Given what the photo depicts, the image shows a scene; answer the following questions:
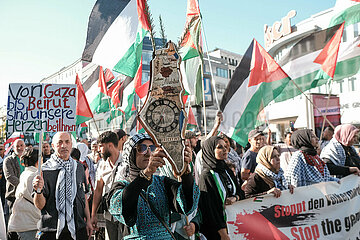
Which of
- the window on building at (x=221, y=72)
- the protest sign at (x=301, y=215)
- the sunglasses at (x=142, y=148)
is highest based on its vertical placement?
the window on building at (x=221, y=72)

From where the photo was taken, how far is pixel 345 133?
18.1ft

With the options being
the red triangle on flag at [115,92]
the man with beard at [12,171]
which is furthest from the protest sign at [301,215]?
the red triangle on flag at [115,92]

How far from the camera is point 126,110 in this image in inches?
419

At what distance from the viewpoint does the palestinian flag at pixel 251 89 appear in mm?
6508

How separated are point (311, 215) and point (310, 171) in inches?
25.4

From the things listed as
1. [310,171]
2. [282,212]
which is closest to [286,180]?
[310,171]

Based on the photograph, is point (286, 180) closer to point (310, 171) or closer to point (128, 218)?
point (310, 171)

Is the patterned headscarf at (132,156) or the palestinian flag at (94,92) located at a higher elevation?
the palestinian flag at (94,92)

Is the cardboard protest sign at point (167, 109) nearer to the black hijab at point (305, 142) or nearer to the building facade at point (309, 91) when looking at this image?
the black hijab at point (305, 142)

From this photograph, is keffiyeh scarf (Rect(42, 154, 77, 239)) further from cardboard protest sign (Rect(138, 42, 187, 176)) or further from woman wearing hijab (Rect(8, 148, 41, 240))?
cardboard protest sign (Rect(138, 42, 187, 176))

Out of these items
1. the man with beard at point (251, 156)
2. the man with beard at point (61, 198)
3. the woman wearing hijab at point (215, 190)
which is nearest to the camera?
the man with beard at point (61, 198)

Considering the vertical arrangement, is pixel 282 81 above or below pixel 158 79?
above

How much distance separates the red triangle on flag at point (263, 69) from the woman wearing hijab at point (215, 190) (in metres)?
3.16

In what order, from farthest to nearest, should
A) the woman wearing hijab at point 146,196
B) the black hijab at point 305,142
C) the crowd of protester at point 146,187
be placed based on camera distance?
the black hijab at point 305,142 → the crowd of protester at point 146,187 → the woman wearing hijab at point 146,196
